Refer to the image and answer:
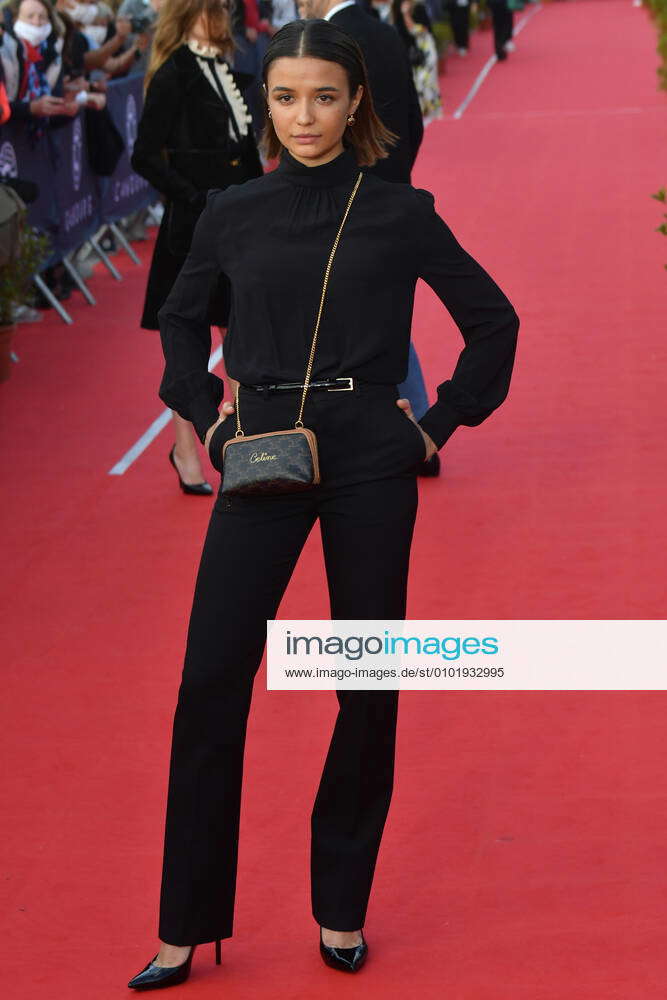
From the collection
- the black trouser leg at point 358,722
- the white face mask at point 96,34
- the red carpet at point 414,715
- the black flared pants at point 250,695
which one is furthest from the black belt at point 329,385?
the white face mask at point 96,34

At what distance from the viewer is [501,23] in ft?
102

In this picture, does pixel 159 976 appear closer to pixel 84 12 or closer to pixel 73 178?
pixel 73 178

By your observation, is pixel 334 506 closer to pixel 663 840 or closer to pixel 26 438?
pixel 663 840

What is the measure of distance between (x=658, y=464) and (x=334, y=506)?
4749 millimetres

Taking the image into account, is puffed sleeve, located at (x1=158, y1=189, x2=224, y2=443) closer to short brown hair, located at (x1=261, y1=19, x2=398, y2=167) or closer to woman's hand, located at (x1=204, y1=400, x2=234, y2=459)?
woman's hand, located at (x1=204, y1=400, x2=234, y2=459)

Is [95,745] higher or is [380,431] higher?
[380,431]

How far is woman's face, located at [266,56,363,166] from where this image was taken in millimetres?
3838

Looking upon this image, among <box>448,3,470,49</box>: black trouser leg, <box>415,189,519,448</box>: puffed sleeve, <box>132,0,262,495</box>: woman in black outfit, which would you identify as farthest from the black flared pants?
<box>448,3,470,49</box>: black trouser leg

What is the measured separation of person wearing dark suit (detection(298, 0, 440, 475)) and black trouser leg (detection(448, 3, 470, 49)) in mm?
25481

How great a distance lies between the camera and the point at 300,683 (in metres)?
6.03

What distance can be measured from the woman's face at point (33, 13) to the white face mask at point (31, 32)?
0.02 metres

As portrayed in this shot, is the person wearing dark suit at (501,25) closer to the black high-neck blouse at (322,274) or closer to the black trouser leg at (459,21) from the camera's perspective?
the black trouser leg at (459,21)

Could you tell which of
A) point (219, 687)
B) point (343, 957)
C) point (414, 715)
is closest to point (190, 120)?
point (414, 715)

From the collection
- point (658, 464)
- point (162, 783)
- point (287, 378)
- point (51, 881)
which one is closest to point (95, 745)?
point (162, 783)
